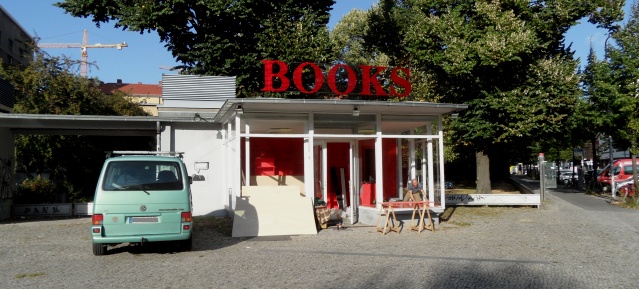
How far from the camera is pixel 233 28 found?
25766 millimetres

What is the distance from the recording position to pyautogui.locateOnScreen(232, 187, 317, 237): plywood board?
1318cm

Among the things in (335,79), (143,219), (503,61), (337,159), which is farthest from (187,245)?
(503,61)

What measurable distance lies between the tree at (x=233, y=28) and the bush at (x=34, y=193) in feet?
25.6

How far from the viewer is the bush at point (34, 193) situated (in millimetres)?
20766

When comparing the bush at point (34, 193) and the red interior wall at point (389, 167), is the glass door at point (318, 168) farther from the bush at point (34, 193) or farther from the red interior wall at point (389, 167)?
the bush at point (34, 193)

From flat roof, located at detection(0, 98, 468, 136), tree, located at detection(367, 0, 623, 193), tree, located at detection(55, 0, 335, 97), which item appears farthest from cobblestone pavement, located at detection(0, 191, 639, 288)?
tree, located at detection(55, 0, 335, 97)

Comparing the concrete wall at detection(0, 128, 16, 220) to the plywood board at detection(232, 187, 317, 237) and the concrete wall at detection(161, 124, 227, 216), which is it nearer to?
the concrete wall at detection(161, 124, 227, 216)

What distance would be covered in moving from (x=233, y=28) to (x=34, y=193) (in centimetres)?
1098

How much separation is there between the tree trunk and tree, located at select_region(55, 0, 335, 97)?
8.46 metres

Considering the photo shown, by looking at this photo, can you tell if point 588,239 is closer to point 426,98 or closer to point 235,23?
point 426,98

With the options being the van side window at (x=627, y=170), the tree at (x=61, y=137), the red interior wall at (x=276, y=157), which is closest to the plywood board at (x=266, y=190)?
the red interior wall at (x=276, y=157)

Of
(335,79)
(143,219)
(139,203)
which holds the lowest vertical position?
(143,219)

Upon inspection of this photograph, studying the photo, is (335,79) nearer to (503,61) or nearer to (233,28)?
(503,61)

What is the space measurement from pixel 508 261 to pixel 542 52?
1584cm
